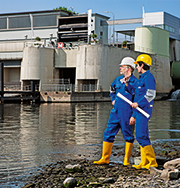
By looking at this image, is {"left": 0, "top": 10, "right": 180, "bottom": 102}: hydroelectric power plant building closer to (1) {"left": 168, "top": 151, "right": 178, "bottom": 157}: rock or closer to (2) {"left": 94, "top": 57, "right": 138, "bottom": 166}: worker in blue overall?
(1) {"left": 168, "top": 151, "right": 178, "bottom": 157}: rock

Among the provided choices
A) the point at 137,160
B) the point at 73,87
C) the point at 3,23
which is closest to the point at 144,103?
the point at 137,160

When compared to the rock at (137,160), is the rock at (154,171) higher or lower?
higher

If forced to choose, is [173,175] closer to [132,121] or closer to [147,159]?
[147,159]

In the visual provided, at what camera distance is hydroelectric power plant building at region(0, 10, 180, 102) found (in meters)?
48.7

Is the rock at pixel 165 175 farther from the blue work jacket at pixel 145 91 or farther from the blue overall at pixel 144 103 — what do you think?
the blue work jacket at pixel 145 91

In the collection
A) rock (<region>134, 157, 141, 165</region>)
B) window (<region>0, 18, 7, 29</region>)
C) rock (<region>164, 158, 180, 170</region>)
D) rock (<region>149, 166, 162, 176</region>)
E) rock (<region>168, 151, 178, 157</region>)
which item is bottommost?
rock (<region>134, 157, 141, 165</region>)

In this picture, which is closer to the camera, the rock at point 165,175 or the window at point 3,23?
the rock at point 165,175

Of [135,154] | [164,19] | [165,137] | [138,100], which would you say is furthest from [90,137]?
[164,19]

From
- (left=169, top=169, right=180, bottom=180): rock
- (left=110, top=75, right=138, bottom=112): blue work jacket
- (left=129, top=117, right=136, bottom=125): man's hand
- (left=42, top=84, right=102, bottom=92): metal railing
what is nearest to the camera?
(left=169, top=169, right=180, bottom=180): rock

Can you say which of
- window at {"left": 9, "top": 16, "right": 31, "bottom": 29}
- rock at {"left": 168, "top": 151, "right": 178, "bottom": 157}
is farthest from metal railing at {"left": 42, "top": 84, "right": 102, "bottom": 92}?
rock at {"left": 168, "top": 151, "right": 178, "bottom": 157}

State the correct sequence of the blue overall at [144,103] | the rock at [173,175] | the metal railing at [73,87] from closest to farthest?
the rock at [173,175], the blue overall at [144,103], the metal railing at [73,87]

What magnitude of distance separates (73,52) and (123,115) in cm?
4530

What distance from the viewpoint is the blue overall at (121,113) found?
782cm

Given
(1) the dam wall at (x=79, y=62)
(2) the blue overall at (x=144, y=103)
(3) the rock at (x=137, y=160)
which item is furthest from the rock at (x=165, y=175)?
(1) the dam wall at (x=79, y=62)
